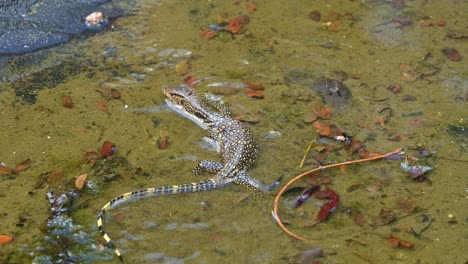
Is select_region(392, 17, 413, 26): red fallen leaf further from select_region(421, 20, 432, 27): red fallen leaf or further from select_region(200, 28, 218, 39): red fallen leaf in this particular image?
select_region(200, 28, 218, 39): red fallen leaf

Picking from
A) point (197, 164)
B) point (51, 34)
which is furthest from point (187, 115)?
point (51, 34)

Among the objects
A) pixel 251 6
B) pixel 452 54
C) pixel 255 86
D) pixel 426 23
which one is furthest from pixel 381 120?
pixel 251 6

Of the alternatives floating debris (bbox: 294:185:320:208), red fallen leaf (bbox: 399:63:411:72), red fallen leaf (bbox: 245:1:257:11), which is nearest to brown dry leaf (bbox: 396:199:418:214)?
floating debris (bbox: 294:185:320:208)

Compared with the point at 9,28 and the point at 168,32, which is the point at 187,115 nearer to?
the point at 168,32

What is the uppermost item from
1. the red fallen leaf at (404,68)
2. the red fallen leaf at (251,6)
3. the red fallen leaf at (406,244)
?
the red fallen leaf at (251,6)

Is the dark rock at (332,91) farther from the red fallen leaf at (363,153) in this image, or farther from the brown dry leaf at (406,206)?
the brown dry leaf at (406,206)

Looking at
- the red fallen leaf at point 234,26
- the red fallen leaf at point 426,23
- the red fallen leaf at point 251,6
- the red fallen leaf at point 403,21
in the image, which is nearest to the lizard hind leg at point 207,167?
the red fallen leaf at point 234,26
